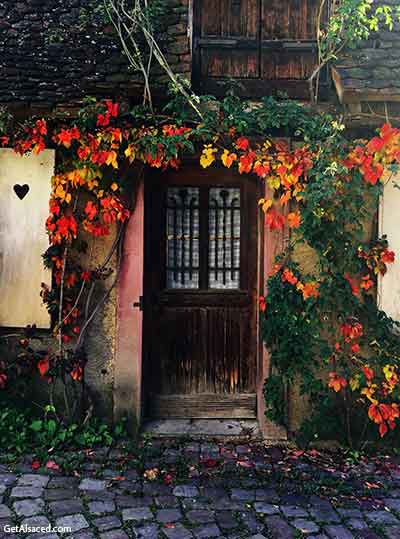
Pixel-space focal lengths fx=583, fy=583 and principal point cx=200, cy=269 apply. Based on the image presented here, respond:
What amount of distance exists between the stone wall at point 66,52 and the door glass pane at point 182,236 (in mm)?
1238

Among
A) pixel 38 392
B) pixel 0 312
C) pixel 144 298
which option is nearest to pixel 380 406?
pixel 144 298

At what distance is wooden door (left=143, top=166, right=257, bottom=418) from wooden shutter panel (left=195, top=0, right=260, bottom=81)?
3.77ft

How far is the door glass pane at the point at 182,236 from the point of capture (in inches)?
248

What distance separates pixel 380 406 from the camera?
5449 mm

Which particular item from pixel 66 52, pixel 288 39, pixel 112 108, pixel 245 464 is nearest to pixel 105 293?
pixel 112 108

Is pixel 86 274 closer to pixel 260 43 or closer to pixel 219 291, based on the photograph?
pixel 219 291

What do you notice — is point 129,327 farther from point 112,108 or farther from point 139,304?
point 112,108

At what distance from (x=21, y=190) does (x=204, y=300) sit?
7.22ft

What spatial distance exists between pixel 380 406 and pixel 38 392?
3338 millimetres

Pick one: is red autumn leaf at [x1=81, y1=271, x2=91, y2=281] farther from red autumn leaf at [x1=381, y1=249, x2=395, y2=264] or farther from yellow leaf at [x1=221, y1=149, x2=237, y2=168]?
red autumn leaf at [x1=381, y1=249, x2=395, y2=264]

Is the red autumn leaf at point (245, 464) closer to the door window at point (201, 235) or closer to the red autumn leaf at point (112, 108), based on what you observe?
the door window at point (201, 235)

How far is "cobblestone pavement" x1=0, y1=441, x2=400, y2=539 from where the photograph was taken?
13.3 feet

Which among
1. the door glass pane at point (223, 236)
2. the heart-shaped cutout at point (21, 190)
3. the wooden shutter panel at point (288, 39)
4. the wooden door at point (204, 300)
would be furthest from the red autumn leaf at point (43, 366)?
the wooden shutter panel at point (288, 39)

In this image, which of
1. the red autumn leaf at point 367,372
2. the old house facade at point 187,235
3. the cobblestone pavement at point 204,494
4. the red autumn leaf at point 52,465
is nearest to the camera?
the cobblestone pavement at point 204,494
